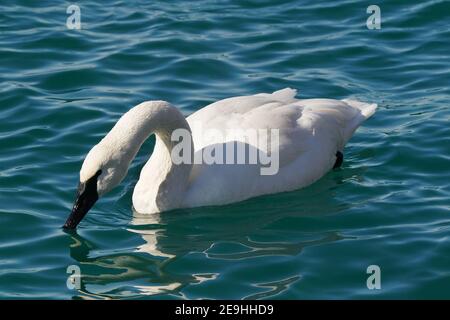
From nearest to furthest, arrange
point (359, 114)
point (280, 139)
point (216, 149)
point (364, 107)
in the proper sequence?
point (216, 149)
point (280, 139)
point (359, 114)
point (364, 107)

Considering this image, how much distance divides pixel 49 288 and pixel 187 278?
3.63ft

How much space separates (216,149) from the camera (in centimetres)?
1170

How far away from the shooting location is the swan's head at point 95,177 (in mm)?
10758

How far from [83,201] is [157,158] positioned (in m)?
1.15

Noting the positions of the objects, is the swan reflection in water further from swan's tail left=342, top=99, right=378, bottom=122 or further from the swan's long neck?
swan's tail left=342, top=99, right=378, bottom=122

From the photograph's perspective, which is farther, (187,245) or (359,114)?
(359,114)

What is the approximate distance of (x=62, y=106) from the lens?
13719 millimetres

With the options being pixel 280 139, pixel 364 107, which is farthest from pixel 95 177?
pixel 364 107

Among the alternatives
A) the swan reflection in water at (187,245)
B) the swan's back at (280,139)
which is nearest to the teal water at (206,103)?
the swan reflection in water at (187,245)

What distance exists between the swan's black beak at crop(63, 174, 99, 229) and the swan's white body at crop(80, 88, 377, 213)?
64 mm

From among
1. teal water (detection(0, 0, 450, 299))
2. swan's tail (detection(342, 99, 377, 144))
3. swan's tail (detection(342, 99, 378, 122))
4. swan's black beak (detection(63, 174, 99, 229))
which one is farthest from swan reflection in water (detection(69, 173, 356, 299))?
swan's tail (detection(342, 99, 378, 122))

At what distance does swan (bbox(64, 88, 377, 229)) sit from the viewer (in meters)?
10.9

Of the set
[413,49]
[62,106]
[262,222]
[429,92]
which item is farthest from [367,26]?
[262,222]

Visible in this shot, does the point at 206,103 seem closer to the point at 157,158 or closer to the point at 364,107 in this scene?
the point at 364,107
